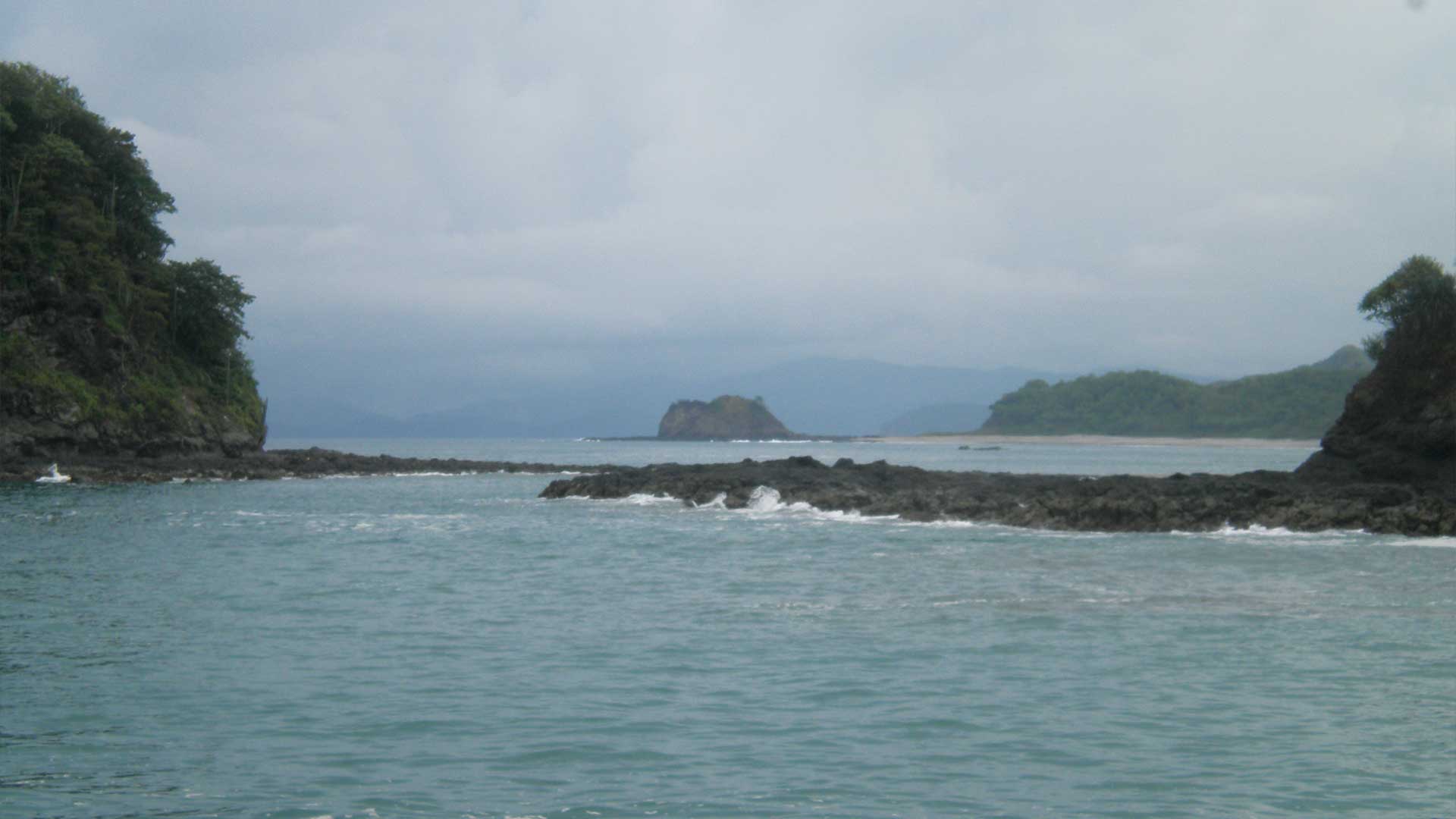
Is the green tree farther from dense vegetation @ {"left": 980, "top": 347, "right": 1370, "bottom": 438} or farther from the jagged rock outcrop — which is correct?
dense vegetation @ {"left": 980, "top": 347, "right": 1370, "bottom": 438}

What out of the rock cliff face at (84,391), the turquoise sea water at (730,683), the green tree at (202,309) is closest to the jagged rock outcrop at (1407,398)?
the turquoise sea water at (730,683)

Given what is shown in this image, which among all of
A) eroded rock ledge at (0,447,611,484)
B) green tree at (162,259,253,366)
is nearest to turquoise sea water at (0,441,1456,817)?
eroded rock ledge at (0,447,611,484)

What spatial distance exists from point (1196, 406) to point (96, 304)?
5957 inches

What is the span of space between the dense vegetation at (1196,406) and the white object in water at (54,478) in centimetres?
12736

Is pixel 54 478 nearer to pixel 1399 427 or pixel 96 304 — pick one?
pixel 96 304

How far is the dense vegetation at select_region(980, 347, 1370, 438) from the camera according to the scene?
14675 cm

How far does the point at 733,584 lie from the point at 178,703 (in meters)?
10.3

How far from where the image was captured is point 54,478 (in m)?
48.3

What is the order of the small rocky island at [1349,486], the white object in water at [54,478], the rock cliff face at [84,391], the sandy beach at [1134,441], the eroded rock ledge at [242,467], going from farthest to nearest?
the sandy beach at [1134,441], the rock cliff face at [84,391], the eroded rock ledge at [242,467], the white object in water at [54,478], the small rocky island at [1349,486]

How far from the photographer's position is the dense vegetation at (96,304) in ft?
171

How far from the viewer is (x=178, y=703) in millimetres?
11664

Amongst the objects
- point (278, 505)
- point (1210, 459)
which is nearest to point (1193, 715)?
point (278, 505)

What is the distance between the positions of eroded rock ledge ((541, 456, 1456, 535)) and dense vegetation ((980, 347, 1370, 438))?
109101mm

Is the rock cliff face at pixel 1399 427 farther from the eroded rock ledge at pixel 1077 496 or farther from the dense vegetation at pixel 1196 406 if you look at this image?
the dense vegetation at pixel 1196 406
